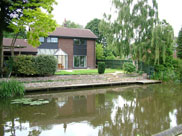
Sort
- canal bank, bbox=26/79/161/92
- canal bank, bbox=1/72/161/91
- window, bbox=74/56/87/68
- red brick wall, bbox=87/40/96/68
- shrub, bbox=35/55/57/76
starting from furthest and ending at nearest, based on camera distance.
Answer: red brick wall, bbox=87/40/96/68, window, bbox=74/56/87/68, shrub, bbox=35/55/57/76, canal bank, bbox=1/72/161/91, canal bank, bbox=26/79/161/92

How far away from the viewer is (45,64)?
14883mm

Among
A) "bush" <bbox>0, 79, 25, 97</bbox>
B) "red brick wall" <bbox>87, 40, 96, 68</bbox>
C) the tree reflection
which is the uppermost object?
"red brick wall" <bbox>87, 40, 96, 68</bbox>

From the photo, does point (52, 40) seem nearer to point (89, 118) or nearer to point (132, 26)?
point (132, 26)

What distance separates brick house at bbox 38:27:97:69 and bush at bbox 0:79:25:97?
12.1m

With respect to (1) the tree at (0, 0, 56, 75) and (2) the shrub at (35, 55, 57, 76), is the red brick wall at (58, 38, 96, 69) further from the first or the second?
(1) the tree at (0, 0, 56, 75)

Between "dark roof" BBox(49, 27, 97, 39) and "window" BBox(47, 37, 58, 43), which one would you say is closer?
"window" BBox(47, 37, 58, 43)

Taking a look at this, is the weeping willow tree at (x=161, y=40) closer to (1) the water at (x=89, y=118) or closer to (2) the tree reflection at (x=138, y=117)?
(2) the tree reflection at (x=138, y=117)

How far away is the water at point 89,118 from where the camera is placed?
6164 millimetres

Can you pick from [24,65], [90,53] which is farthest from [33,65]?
[90,53]

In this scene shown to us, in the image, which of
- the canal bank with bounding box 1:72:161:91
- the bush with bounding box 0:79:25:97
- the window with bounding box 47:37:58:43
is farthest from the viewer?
the window with bounding box 47:37:58:43

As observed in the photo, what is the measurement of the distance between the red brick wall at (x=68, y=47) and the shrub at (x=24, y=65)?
11068 mm

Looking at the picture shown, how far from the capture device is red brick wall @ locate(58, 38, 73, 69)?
25272mm

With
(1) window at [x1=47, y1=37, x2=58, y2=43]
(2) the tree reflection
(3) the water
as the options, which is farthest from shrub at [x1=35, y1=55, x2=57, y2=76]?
(1) window at [x1=47, y1=37, x2=58, y2=43]

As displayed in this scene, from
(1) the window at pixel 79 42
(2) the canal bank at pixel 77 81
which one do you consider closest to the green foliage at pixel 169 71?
(2) the canal bank at pixel 77 81
